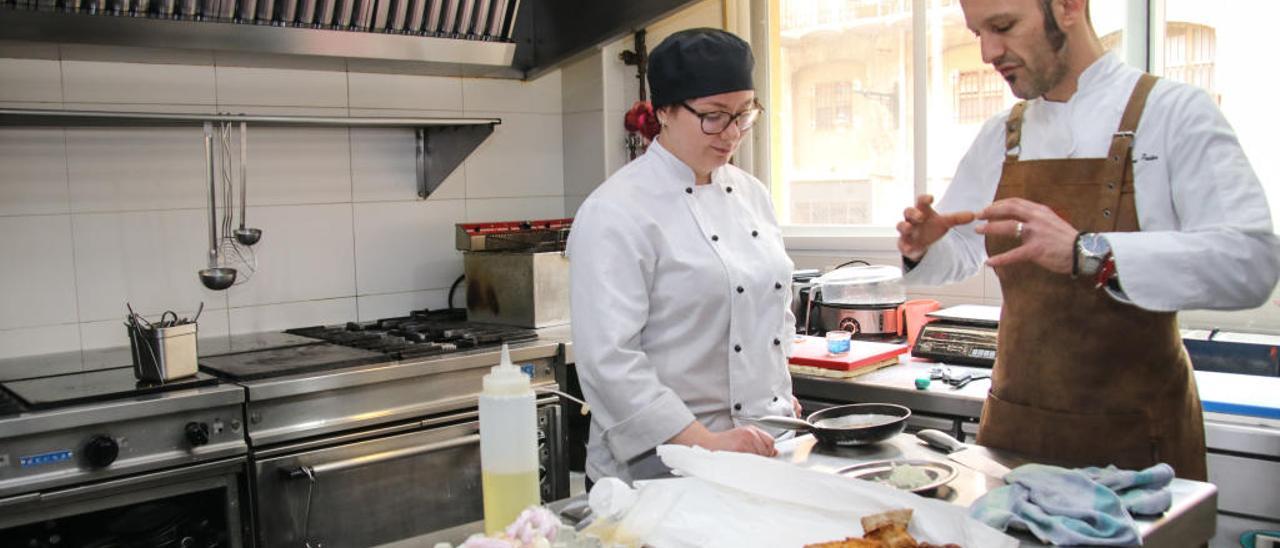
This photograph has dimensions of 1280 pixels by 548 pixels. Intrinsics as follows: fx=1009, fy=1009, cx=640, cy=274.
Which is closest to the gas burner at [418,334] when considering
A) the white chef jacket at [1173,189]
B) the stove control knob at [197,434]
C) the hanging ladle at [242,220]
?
the hanging ladle at [242,220]

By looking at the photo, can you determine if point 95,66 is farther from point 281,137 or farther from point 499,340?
point 499,340

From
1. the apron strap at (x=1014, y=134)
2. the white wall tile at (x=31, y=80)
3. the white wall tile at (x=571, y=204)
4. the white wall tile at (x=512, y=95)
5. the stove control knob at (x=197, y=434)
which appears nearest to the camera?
the apron strap at (x=1014, y=134)

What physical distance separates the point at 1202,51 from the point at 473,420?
2536 mm

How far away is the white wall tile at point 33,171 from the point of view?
3107 mm

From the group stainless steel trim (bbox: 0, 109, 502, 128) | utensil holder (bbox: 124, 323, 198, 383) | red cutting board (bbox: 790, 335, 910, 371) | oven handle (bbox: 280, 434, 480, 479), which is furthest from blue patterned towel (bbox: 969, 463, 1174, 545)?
stainless steel trim (bbox: 0, 109, 502, 128)

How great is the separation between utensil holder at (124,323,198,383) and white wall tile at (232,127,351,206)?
2.96ft

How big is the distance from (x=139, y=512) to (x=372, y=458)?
61cm

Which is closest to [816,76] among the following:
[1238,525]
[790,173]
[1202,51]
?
[790,173]

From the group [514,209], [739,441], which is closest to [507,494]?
[739,441]

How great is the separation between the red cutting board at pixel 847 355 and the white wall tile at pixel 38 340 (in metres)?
2.29

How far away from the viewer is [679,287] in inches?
81.4

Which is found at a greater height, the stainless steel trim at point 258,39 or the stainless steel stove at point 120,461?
the stainless steel trim at point 258,39

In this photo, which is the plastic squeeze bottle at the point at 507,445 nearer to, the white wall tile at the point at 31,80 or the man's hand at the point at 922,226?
A: the man's hand at the point at 922,226

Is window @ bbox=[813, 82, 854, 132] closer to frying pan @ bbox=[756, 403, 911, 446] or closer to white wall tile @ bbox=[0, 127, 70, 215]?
frying pan @ bbox=[756, 403, 911, 446]
